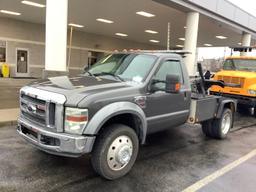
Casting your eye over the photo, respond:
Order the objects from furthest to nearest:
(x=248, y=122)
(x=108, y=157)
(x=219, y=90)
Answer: (x=219, y=90), (x=248, y=122), (x=108, y=157)

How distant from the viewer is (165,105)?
4883 millimetres

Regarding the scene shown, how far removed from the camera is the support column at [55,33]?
7695 mm

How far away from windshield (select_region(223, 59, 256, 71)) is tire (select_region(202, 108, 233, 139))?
14.2ft

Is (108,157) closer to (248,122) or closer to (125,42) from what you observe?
(248,122)

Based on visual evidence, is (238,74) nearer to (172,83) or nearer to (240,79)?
(240,79)

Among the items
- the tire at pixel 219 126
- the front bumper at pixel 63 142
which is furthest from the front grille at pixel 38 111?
the tire at pixel 219 126

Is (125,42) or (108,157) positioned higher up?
(125,42)

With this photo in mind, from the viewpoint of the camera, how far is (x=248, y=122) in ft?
31.0

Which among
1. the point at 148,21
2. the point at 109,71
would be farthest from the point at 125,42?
the point at 109,71

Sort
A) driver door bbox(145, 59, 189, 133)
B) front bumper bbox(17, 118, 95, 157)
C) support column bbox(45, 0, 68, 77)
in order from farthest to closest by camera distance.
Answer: support column bbox(45, 0, 68, 77)
driver door bbox(145, 59, 189, 133)
front bumper bbox(17, 118, 95, 157)

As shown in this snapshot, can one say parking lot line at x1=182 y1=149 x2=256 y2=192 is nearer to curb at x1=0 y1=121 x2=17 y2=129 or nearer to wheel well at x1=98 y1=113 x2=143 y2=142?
wheel well at x1=98 y1=113 x2=143 y2=142

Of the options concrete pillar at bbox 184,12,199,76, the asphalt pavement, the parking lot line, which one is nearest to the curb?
the asphalt pavement

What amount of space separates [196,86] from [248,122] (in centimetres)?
385

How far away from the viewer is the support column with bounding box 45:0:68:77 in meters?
7.70
